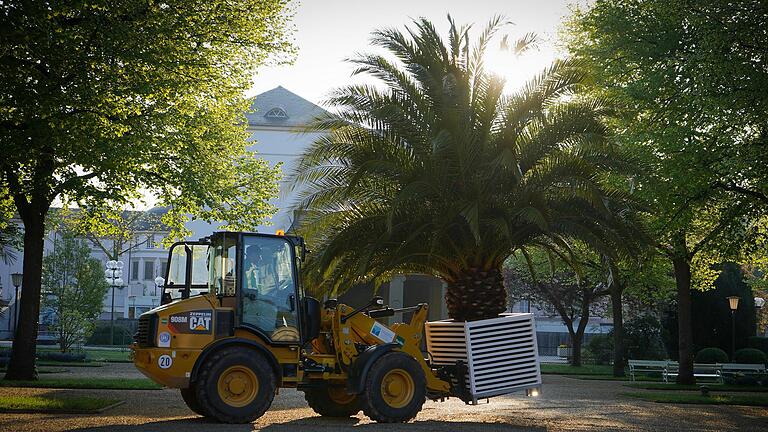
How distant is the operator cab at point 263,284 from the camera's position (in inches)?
538

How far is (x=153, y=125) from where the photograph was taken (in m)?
21.3

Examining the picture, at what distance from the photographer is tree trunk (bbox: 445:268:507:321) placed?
55.0ft

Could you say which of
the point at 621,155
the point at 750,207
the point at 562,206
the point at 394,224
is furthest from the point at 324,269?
the point at 750,207

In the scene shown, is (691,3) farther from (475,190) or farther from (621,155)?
(475,190)

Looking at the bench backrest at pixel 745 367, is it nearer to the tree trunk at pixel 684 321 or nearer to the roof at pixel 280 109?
the tree trunk at pixel 684 321

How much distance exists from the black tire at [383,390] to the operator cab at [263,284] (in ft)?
3.76

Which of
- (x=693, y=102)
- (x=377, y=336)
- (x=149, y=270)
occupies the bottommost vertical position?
(x=377, y=336)

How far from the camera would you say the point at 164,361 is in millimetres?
12984

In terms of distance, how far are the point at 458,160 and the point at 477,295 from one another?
7.86ft

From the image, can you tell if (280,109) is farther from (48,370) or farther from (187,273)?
(187,273)

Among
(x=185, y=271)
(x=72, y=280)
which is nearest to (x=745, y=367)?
(x=185, y=271)

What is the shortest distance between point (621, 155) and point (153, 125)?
34.0ft

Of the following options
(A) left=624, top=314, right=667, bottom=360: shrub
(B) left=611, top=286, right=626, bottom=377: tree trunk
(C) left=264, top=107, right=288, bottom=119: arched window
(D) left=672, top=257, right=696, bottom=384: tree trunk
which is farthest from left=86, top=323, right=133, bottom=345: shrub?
(D) left=672, top=257, right=696, bottom=384: tree trunk

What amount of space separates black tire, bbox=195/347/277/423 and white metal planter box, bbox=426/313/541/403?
3.42 m
